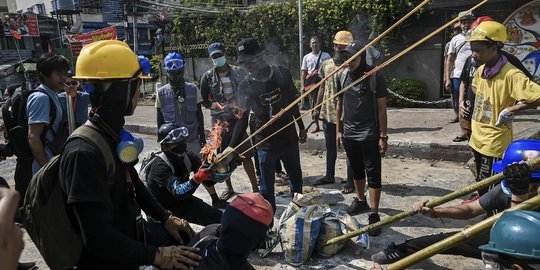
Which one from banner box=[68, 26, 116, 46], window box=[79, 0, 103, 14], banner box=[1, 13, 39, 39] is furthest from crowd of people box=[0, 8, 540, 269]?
window box=[79, 0, 103, 14]

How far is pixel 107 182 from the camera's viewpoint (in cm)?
176

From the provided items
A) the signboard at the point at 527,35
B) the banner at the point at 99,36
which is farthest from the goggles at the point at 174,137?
the banner at the point at 99,36

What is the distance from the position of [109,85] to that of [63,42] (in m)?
34.4

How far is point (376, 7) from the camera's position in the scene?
10867mm

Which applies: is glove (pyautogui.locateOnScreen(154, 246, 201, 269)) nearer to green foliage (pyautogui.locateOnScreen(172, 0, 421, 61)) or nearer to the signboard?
A: the signboard

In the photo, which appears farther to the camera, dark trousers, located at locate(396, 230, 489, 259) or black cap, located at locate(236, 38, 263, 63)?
black cap, located at locate(236, 38, 263, 63)

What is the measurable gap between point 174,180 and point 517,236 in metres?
2.41

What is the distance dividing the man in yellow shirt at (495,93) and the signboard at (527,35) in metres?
6.72

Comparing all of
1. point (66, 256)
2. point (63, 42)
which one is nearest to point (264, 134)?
point (66, 256)

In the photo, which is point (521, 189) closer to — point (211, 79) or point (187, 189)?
point (187, 189)

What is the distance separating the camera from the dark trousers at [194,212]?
3.31 meters

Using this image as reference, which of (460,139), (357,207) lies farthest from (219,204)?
(460,139)

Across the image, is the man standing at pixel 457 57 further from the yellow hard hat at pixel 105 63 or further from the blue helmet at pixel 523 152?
the yellow hard hat at pixel 105 63

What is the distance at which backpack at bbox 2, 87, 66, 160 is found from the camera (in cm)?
365
